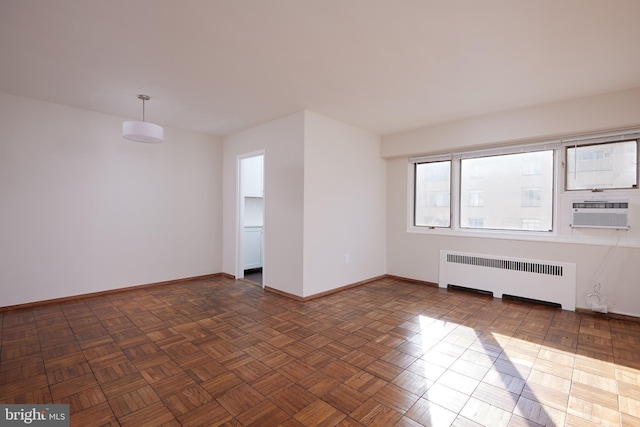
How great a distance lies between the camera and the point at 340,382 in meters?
2.00

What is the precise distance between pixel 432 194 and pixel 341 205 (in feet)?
5.12

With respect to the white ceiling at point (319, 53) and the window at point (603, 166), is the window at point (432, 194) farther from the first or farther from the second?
the window at point (603, 166)

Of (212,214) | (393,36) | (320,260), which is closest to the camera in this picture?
(393,36)

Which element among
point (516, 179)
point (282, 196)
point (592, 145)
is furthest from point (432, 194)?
point (282, 196)

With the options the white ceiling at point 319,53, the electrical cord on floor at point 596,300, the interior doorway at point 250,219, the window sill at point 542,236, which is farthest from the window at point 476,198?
the interior doorway at point 250,219

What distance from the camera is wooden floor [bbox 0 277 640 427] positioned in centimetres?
171

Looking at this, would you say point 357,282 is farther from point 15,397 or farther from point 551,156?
point 15,397

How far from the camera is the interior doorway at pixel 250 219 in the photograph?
195 inches

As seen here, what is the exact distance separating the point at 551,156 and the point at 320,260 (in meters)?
3.20

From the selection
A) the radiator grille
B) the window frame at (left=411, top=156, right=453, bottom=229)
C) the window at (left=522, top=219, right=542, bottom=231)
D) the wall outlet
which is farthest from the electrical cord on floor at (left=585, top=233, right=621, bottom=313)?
the window frame at (left=411, top=156, right=453, bottom=229)

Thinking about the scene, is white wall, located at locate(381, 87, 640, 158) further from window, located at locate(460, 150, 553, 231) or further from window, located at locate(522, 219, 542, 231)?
window, located at locate(522, 219, 542, 231)

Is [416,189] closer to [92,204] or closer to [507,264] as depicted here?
[507,264]

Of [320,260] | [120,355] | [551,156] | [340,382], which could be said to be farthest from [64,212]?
[551,156]

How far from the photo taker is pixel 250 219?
5.59 metres
